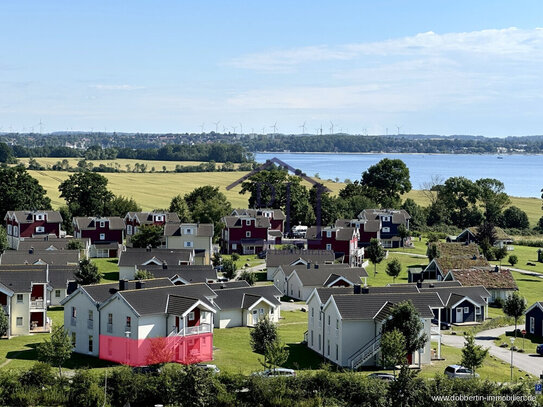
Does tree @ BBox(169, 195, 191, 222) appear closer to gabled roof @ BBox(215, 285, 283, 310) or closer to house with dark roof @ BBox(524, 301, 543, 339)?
gabled roof @ BBox(215, 285, 283, 310)

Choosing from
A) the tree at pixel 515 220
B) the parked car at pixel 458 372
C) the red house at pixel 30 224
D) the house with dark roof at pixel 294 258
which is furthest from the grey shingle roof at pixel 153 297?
the tree at pixel 515 220

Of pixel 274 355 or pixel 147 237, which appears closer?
pixel 274 355

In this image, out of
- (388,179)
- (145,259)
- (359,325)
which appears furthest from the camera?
(388,179)

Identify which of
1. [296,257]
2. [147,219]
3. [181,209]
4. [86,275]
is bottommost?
[296,257]

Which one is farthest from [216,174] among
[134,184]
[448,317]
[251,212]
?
[448,317]

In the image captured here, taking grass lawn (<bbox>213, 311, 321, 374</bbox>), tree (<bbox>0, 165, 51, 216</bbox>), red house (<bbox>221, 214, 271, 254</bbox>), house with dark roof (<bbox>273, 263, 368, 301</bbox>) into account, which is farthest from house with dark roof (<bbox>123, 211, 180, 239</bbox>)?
grass lawn (<bbox>213, 311, 321, 374</bbox>)

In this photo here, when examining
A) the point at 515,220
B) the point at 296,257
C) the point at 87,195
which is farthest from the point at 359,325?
the point at 515,220

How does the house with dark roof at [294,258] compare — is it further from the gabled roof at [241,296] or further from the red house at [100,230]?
the red house at [100,230]

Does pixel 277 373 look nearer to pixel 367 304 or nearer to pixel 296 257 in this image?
pixel 367 304
